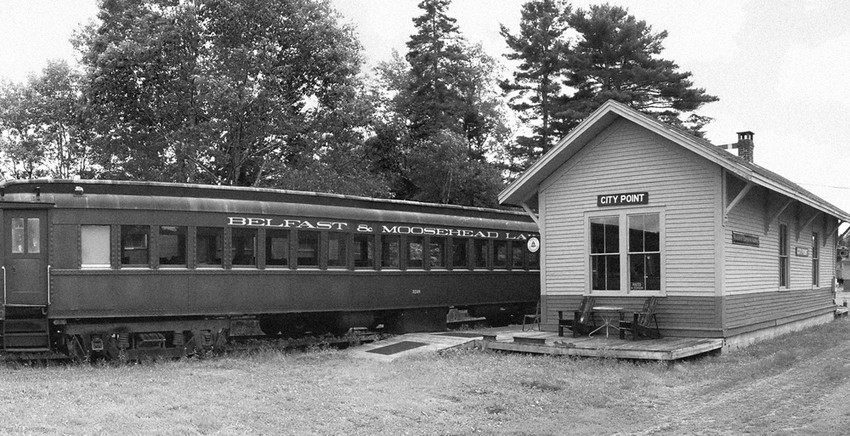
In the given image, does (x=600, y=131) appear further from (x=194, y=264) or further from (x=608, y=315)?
(x=194, y=264)

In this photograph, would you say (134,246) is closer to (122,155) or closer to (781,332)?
(781,332)

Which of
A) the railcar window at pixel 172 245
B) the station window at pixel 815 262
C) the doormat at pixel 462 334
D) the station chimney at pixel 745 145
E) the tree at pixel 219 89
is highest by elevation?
the tree at pixel 219 89

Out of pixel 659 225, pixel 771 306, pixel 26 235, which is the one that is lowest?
pixel 771 306

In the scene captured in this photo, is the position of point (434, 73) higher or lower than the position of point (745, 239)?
higher

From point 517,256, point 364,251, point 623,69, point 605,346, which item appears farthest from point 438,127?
point 605,346

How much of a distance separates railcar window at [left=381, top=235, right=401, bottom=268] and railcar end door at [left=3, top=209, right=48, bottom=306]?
22.8 ft

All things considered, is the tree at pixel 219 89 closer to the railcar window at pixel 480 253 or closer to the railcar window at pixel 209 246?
the railcar window at pixel 480 253

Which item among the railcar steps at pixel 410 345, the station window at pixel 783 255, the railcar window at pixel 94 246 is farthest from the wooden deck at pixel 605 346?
the railcar window at pixel 94 246

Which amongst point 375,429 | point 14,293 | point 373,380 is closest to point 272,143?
point 14,293

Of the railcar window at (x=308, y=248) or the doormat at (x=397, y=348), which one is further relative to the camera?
the railcar window at (x=308, y=248)

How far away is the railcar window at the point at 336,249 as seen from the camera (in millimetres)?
16984

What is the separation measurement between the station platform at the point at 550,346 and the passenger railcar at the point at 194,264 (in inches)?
58.4

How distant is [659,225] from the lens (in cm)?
1579

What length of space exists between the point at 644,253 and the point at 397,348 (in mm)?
5189
